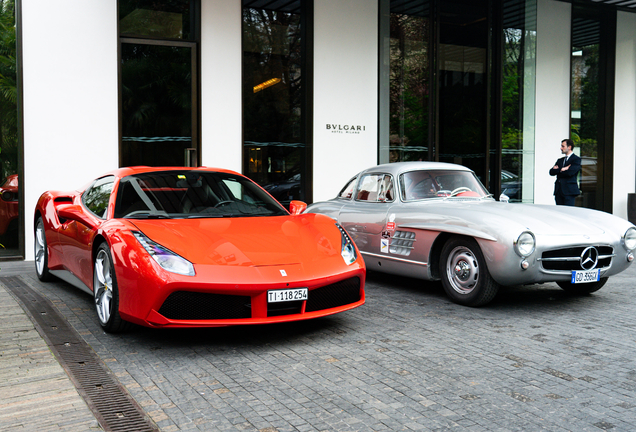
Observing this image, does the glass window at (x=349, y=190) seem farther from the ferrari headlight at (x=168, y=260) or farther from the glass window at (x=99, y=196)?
the ferrari headlight at (x=168, y=260)

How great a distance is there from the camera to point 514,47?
1389 cm

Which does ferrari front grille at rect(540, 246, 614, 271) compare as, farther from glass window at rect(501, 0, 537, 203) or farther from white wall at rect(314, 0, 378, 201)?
glass window at rect(501, 0, 537, 203)

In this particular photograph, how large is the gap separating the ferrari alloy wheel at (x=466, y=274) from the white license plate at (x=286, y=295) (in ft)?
6.59

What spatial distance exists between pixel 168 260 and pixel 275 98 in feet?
25.1

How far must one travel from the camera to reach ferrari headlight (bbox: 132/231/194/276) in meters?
4.04

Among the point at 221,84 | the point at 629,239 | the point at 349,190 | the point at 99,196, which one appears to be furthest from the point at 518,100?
the point at 99,196

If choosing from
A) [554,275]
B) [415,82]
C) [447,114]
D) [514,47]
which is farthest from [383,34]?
[554,275]

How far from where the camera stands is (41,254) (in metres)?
6.95

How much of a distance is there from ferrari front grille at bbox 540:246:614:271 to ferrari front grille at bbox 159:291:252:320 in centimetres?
279

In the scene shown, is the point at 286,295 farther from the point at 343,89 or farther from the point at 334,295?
the point at 343,89

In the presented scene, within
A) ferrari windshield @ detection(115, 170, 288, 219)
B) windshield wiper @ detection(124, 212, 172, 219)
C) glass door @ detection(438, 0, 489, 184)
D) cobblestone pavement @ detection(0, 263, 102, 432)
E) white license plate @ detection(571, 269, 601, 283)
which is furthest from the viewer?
glass door @ detection(438, 0, 489, 184)

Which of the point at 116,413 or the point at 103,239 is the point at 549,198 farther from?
the point at 116,413

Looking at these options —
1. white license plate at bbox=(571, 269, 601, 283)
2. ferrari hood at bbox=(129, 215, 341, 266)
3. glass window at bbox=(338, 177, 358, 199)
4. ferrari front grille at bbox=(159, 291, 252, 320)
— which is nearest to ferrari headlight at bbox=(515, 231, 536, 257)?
white license plate at bbox=(571, 269, 601, 283)

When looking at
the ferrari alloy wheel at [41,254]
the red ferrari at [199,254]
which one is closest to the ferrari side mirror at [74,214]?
the red ferrari at [199,254]
